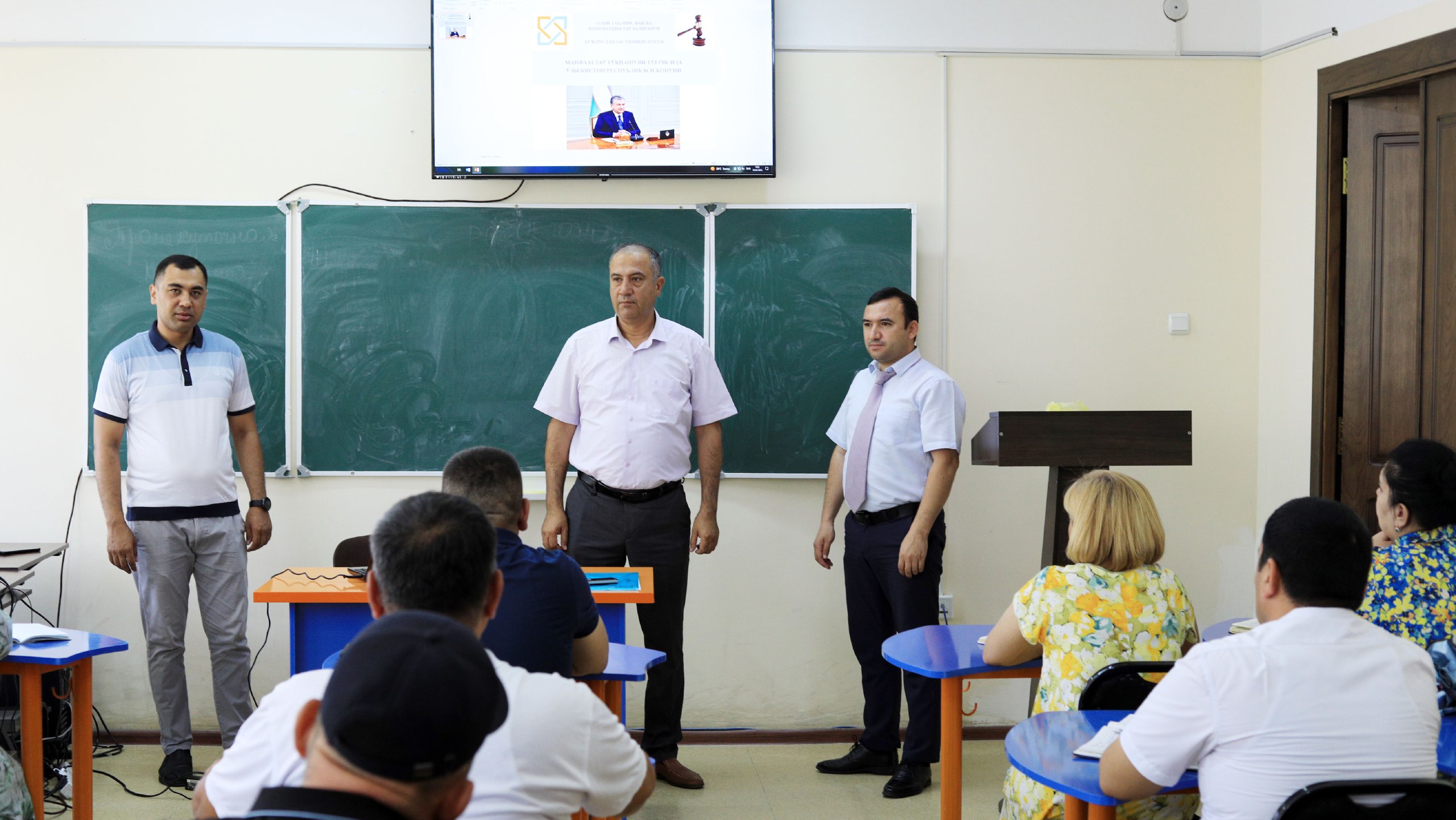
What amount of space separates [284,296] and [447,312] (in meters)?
0.64

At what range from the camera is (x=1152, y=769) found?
1.74 metres

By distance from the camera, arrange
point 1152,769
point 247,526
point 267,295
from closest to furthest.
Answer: point 1152,769 → point 247,526 → point 267,295

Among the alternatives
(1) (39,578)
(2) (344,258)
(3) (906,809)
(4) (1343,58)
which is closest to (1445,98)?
(4) (1343,58)

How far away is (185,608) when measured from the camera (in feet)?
12.9

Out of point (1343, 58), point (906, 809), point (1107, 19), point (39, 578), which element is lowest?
point (906, 809)

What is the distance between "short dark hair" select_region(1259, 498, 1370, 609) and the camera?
1750 mm

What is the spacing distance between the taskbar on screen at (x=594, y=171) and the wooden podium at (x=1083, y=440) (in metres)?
1.56

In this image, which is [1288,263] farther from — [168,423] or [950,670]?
[168,423]

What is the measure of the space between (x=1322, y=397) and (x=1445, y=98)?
113 cm

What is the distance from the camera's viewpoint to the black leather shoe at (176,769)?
12.7 feet

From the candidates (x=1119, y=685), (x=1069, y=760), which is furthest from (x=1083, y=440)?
(x=1069, y=760)

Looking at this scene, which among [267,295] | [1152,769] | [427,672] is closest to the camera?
[427,672]

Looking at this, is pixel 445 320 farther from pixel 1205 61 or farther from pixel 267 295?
pixel 1205 61

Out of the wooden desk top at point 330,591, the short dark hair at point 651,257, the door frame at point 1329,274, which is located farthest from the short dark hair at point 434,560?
the door frame at point 1329,274
